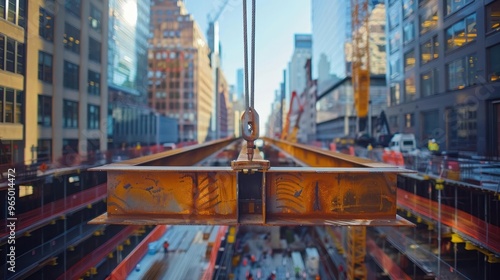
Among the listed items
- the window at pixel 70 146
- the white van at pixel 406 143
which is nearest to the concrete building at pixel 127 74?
the window at pixel 70 146

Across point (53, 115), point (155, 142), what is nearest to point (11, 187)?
point (53, 115)

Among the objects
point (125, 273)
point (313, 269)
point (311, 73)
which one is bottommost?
point (313, 269)

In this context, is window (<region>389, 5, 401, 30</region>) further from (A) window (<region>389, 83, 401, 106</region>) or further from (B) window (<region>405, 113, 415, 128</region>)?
(B) window (<region>405, 113, 415, 128</region>)

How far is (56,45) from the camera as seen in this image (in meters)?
11.8

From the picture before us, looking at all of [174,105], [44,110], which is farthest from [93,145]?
[174,105]

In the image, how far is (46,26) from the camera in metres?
9.78

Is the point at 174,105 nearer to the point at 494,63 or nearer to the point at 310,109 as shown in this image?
the point at 310,109

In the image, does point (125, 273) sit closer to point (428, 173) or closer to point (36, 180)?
point (36, 180)

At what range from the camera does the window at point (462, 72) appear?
33.8 feet

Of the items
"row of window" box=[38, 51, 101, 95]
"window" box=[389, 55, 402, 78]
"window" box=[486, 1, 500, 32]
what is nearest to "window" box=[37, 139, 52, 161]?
"row of window" box=[38, 51, 101, 95]

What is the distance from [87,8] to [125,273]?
37.6 feet

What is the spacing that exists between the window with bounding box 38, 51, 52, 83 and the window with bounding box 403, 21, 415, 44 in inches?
631

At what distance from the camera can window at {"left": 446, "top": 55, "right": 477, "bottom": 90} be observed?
10306 millimetres

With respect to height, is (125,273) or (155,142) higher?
(155,142)
